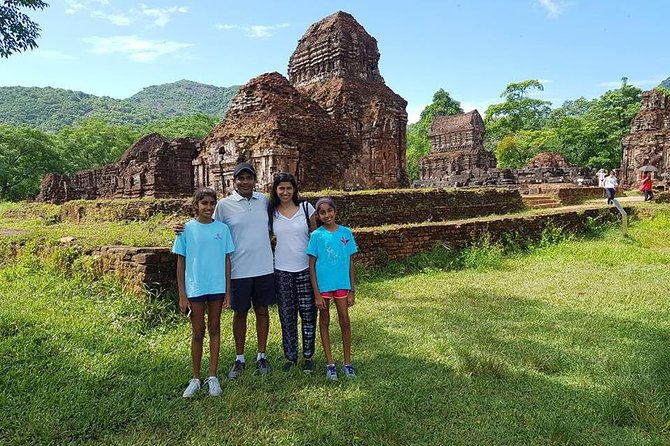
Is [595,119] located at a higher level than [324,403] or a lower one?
higher

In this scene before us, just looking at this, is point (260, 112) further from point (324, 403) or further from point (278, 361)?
point (324, 403)

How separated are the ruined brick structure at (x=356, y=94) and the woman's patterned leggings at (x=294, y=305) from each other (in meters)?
10.6

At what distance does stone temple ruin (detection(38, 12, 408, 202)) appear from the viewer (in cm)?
1239

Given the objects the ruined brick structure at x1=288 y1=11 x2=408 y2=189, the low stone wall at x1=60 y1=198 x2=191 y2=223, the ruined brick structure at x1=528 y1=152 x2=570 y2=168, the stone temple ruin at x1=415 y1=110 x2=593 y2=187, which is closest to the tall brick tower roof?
the ruined brick structure at x1=288 y1=11 x2=408 y2=189

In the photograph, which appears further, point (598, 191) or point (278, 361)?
point (598, 191)

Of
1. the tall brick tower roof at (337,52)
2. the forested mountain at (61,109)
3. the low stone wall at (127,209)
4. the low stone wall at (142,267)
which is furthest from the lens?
the forested mountain at (61,109)

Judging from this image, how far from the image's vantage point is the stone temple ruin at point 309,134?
12.4 meters

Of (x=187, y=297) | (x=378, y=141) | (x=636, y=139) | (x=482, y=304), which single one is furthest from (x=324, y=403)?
(x=636, y=139)

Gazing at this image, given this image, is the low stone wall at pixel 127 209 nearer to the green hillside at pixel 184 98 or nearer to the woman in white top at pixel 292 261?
the woman in white top at pixel 292 261

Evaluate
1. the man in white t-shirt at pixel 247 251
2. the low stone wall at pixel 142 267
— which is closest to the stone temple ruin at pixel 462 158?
the low stone wall at pixel 142 267

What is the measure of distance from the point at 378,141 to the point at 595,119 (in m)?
31.6

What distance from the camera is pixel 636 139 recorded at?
26.2 m

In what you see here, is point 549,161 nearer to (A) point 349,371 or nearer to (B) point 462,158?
(B) point 462,158

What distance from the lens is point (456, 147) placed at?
35.5 metres
